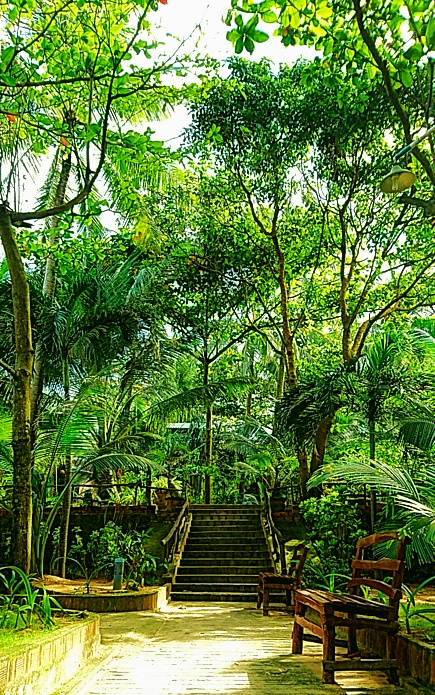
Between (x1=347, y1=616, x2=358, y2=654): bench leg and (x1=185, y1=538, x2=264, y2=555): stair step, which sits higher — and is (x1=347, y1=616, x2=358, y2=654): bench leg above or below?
above

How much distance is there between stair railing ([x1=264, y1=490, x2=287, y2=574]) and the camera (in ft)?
36.1

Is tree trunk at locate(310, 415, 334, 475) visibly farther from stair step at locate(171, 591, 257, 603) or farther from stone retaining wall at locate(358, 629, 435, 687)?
stone retaining wall at locate(358, 629, 435, 687)

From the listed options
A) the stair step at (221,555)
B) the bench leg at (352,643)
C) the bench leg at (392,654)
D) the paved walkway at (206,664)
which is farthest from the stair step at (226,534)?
the bench leg at (392,654)

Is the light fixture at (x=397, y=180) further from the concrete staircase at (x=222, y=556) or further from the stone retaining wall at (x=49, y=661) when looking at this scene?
the concrete staircase at (x=222, y=556)

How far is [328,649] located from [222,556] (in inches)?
349

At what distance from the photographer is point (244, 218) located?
14172 mm

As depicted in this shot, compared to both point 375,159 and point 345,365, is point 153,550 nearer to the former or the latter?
point 345,365

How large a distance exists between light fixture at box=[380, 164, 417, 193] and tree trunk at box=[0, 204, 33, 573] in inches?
124

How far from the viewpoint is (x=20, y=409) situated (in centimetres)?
559

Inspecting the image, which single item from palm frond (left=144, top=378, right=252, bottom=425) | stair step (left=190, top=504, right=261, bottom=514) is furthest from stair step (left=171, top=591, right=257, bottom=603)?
stair step (left=190, top=504, right=261, bottom=514)

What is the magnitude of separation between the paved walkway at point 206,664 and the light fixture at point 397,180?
3624 mm

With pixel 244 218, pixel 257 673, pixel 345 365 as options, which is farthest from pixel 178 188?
pixel 257 673

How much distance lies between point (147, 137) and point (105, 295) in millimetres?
6408

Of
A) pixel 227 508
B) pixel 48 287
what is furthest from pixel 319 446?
pixel 48 287
